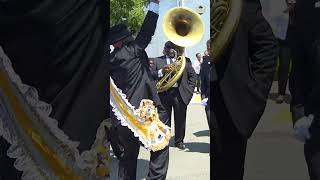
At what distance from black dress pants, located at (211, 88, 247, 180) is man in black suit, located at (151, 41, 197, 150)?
3.46 m

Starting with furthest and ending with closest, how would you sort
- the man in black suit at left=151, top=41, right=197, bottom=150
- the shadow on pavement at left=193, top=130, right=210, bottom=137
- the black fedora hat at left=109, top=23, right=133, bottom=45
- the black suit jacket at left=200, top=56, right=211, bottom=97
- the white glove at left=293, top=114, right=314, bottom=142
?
the shadow on pavement at left=193, top=130, right=210, bottom=137, the black suit jacket at left=200, top=56, right=211, bottom=97, the man in black suit at left=151, top=41, right=197, bottom=150, the black fedora hat at left=109, top=23, right=133, bottom=45, the white glove at left=293, top=114, right=314, bottom=142

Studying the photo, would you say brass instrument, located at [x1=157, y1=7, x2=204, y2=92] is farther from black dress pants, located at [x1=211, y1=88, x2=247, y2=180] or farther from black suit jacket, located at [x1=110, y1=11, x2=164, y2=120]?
black dress pants, located at [x1=211, y1=88, x2=247, y2=180]

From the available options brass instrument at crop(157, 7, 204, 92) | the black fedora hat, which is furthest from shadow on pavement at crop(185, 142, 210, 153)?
the black fedora hat

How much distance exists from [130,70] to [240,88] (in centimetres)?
185

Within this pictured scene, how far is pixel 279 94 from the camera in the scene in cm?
306

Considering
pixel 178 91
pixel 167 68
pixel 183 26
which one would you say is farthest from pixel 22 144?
pixel 178 91

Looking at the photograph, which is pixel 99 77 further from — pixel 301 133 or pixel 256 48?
pixel 301 133

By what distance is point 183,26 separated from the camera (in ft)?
19.4

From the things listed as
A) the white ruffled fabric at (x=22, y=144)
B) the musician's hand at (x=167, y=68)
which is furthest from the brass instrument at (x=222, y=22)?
the musician's hand at (x=167, y=68)

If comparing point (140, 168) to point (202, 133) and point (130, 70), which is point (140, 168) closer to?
point (130, 70)

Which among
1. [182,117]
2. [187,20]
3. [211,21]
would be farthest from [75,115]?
[182,117]

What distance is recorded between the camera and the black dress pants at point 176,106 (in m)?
7.00

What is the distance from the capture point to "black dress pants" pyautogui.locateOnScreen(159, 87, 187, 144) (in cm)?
700

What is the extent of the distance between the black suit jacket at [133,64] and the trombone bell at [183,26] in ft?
3.35
